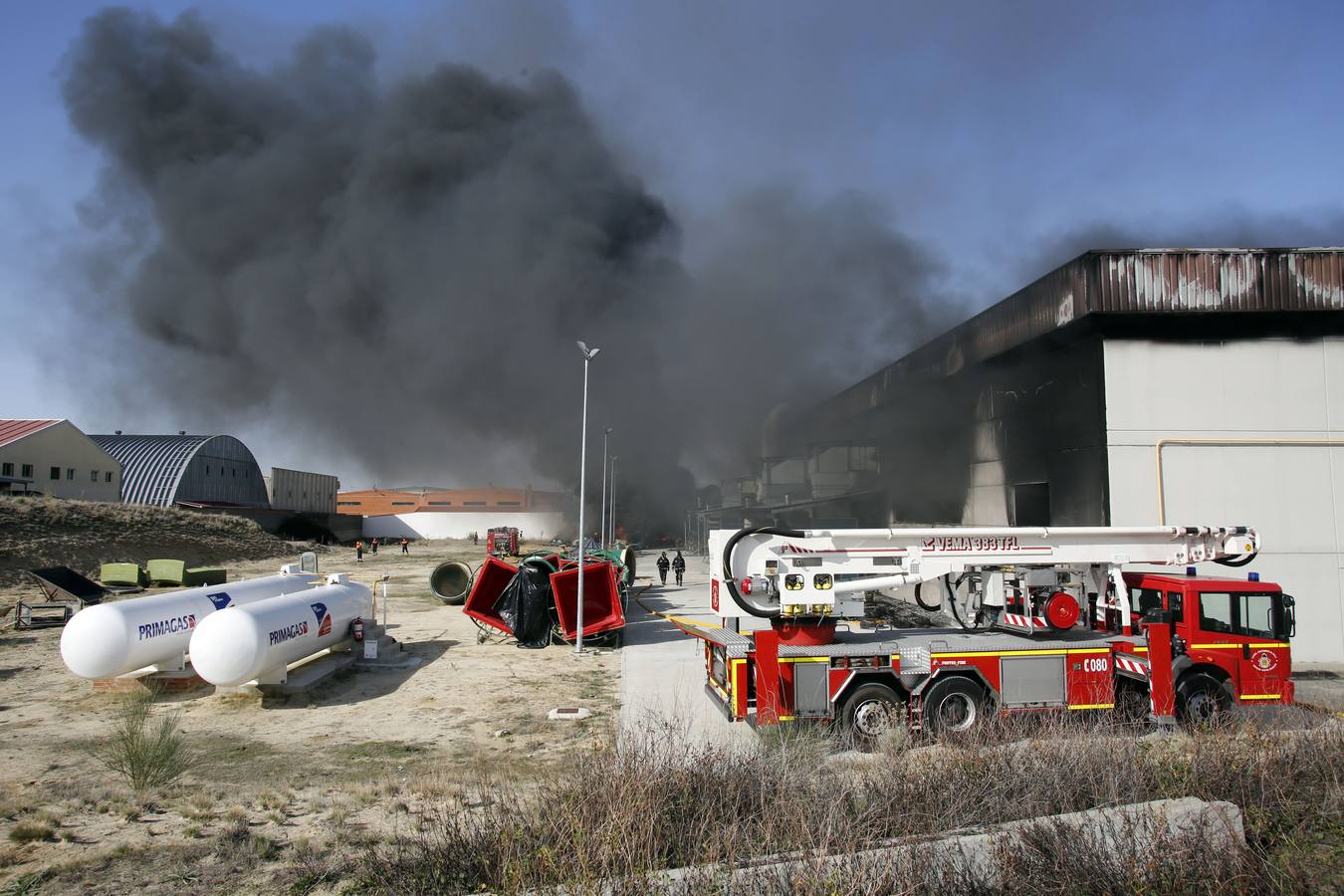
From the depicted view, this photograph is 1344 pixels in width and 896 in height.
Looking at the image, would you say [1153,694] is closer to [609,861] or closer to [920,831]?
[920,831]

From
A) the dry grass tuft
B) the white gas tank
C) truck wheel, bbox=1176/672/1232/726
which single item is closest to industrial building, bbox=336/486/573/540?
the white gas tank

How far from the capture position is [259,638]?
37.1 feet

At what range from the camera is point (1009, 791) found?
19.5 ft

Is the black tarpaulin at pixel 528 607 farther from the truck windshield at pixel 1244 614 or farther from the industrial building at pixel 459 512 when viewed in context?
the industrial building at pixel 459 512

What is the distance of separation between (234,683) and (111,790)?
3.85m

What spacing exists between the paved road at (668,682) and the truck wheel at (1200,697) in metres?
4.96

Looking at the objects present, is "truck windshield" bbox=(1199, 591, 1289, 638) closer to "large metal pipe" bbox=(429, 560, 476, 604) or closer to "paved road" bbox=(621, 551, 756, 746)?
"paved road" bbox=(621, 551, 756, 746)

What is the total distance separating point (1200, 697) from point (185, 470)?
6381cm

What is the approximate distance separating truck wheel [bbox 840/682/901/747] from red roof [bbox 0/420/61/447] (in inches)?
2004

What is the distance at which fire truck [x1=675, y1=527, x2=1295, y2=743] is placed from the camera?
30.6 feet

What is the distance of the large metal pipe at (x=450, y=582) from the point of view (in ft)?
82.5

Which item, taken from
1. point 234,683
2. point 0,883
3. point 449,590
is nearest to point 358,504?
point 449,590

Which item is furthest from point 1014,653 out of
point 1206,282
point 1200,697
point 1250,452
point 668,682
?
point 1206,282

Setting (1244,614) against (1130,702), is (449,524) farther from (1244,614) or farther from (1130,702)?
(1244,614)
